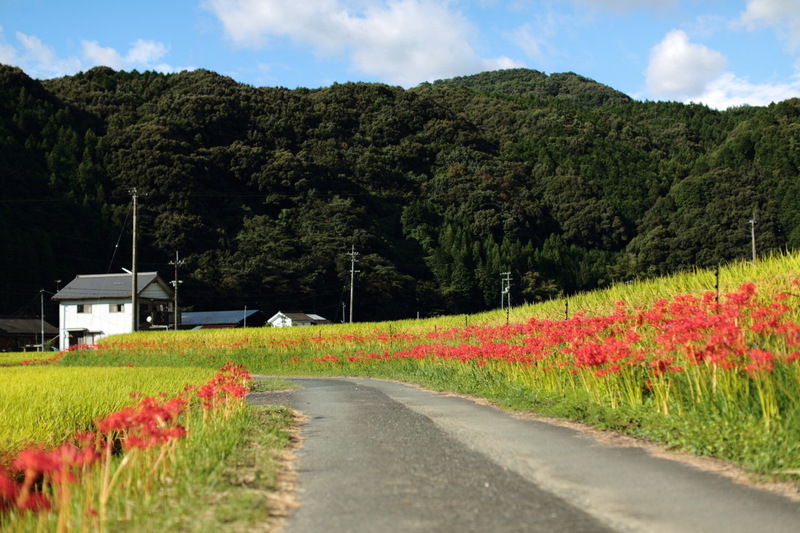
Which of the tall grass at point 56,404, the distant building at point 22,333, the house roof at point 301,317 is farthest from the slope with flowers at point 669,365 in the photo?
the house roof at point 301,317

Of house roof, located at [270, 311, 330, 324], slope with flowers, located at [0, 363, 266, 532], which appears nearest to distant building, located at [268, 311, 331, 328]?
house roof, located at [270, 311, 330, 324]

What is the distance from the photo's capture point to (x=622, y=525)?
13.4 feet

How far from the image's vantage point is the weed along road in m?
4.12

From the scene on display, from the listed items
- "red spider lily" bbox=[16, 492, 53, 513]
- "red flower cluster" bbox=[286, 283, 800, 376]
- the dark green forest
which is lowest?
"red spider lily" bbox=[16, 492, 53, 513]

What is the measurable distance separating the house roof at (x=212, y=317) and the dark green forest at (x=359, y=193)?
2335mm

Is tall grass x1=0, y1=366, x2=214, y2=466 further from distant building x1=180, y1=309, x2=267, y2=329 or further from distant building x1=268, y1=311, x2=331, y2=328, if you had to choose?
distant building x1=268, y1=311, x2=331, y2=328

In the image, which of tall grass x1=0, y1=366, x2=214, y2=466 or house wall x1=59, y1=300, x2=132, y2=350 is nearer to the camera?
tall grass x1=0, y1=366, x2=214, y2=466

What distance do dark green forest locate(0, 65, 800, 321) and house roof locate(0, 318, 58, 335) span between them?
1.45 m

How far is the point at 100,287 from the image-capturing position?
5169cm

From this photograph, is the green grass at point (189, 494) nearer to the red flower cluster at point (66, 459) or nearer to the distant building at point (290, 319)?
the red flower cluster at point (66, 459)

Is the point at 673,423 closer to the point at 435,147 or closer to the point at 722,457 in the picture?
the point at 722,457

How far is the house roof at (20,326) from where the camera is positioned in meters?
54.0

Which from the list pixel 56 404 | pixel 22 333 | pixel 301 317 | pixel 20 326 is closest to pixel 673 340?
pixel 56 404

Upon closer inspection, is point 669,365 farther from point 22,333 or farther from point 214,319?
point 22,333
